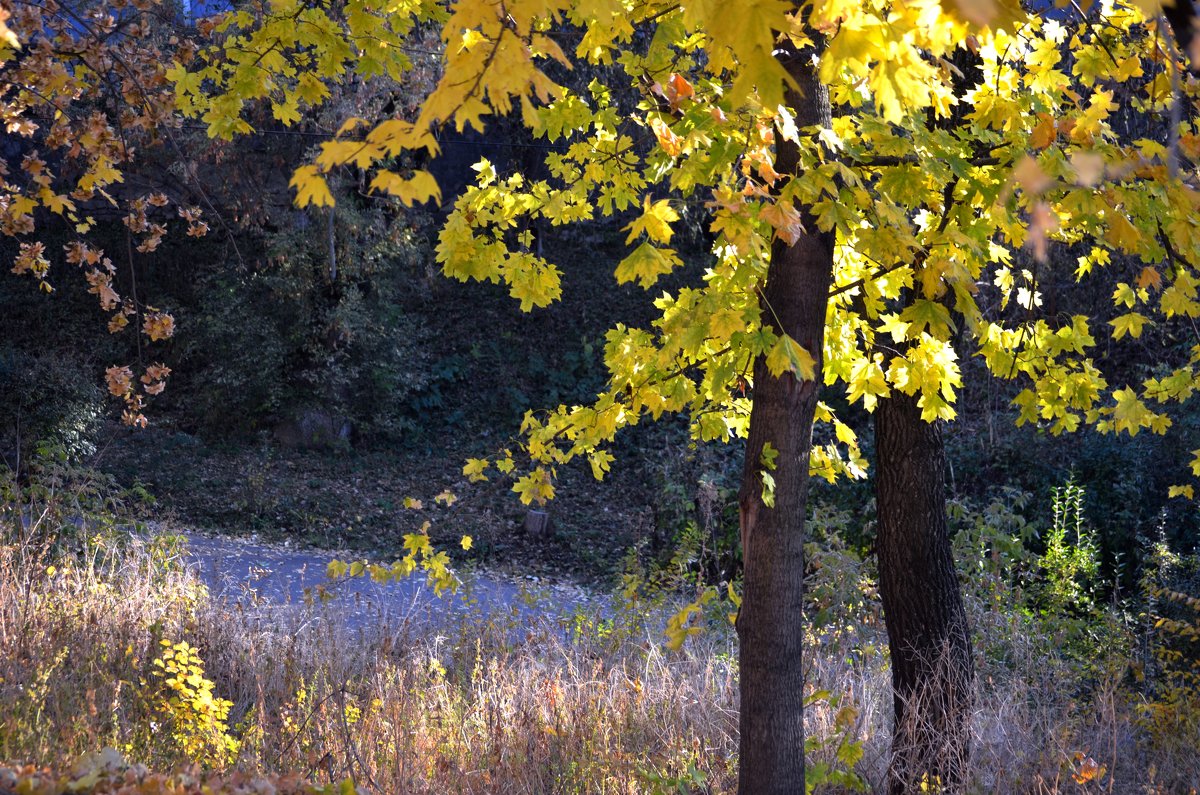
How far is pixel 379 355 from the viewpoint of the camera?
15016mm

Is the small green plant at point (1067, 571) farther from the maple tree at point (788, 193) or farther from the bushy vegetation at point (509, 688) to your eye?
the maple tree at point (788, 193)

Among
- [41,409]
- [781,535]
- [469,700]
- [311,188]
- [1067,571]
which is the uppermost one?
[41,409]

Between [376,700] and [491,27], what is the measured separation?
3181 millimetres

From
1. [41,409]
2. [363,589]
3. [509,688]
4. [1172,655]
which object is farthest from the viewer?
[41,409]

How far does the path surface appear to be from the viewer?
7.37 metres

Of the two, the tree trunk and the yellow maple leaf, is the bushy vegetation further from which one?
the yellow maple leaf

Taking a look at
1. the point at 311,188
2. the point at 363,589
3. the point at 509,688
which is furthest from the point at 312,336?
the point at 311,188

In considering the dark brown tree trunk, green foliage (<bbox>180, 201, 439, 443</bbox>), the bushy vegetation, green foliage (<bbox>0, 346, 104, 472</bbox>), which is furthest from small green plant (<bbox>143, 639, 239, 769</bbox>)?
green foliage (<bbox>180, 201, 439, 443</bbox>)

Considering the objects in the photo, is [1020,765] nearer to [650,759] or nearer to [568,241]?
[650,759]

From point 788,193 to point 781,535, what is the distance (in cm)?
114

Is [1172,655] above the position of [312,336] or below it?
below

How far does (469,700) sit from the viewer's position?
5098mm

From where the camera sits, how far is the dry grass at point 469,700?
4066mm

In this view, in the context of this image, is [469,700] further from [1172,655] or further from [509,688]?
[1172,655]
